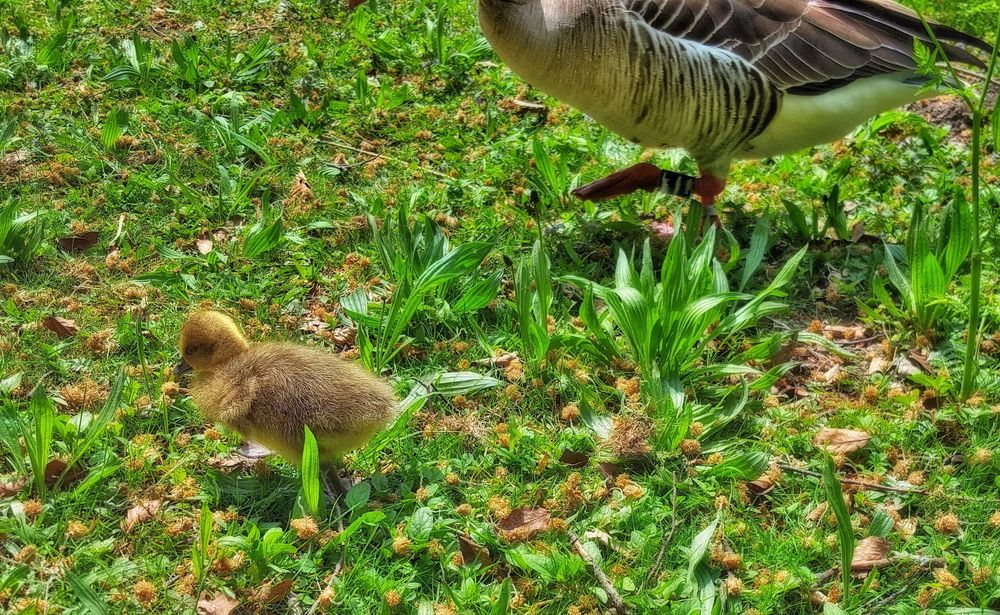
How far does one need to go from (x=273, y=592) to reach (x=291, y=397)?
0.66 meters

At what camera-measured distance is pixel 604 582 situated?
3.20 m

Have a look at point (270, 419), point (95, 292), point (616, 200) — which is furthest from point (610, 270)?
point (95, 292)

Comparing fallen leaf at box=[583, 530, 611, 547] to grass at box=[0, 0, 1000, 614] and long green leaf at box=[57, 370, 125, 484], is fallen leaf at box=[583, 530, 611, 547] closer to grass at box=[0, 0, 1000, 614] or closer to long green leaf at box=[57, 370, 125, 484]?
grass at box=[0, 0, 1000, 614]

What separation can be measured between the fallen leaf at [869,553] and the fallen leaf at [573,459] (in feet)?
3.44

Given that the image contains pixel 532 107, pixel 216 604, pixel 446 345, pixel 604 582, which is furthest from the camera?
→ pixel 532 107

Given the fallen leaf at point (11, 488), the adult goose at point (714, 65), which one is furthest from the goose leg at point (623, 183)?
the fallen leaf at point (11, 488)

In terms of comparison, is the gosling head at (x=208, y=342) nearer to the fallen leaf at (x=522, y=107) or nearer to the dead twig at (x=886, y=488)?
the dead twig at (x=886, y=488)

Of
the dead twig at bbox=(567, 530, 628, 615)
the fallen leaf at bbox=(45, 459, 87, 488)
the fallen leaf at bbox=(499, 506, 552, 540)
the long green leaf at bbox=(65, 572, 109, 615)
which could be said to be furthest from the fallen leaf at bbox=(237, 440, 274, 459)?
the dead twig at bbox=(567, 530, 628, 615)

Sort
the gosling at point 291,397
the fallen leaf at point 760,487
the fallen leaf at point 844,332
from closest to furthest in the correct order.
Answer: the gosling at point 291,397 → the fallen leaf at point 760,487 → the fallen leaf at point 844,332

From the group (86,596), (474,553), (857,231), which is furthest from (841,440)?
(86,596)

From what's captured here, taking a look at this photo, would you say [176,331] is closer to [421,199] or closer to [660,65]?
[421,199]

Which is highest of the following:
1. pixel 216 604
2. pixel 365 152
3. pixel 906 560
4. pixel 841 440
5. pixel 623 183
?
pixel 623 183

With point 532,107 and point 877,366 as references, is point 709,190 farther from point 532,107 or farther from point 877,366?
point 532,107

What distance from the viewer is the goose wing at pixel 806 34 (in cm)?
472
